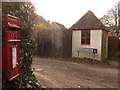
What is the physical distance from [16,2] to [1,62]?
135 cm

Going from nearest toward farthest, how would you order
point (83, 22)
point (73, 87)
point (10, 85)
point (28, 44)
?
point (10, 85) < point (28, 44) < point (73, 87) < point (83, 22)

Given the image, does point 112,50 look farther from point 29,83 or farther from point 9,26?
point 9,26

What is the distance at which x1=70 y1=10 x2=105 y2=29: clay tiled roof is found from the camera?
12.9m

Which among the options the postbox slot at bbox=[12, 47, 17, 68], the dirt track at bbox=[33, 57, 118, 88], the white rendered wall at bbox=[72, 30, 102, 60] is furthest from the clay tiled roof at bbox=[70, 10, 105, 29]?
the postbox slot at bbox=[12, 47, 17, 68]

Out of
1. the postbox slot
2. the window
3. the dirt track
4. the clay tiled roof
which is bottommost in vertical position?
the dirt track


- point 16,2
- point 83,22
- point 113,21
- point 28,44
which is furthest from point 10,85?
point 113,21

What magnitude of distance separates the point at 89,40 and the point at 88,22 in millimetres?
2223

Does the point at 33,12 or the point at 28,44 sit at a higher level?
the point at 33,12

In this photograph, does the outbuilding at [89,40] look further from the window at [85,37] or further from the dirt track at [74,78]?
the dirt track at [74,78]

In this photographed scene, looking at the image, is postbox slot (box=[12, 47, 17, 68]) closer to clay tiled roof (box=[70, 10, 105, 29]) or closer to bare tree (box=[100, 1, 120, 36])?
clay tiled roof (box=[70, 10, 105, 29])

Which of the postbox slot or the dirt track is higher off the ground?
the postbox slot

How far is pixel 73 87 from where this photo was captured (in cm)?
469

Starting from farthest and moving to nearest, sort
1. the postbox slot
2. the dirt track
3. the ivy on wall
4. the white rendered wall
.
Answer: the white rendered wall, the dirt track, the ivy on wall, the postbox slot

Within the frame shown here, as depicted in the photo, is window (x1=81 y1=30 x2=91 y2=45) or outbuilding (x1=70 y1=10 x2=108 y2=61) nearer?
outbuilding (x1=70 y1=10 x2=108 y2=61)
